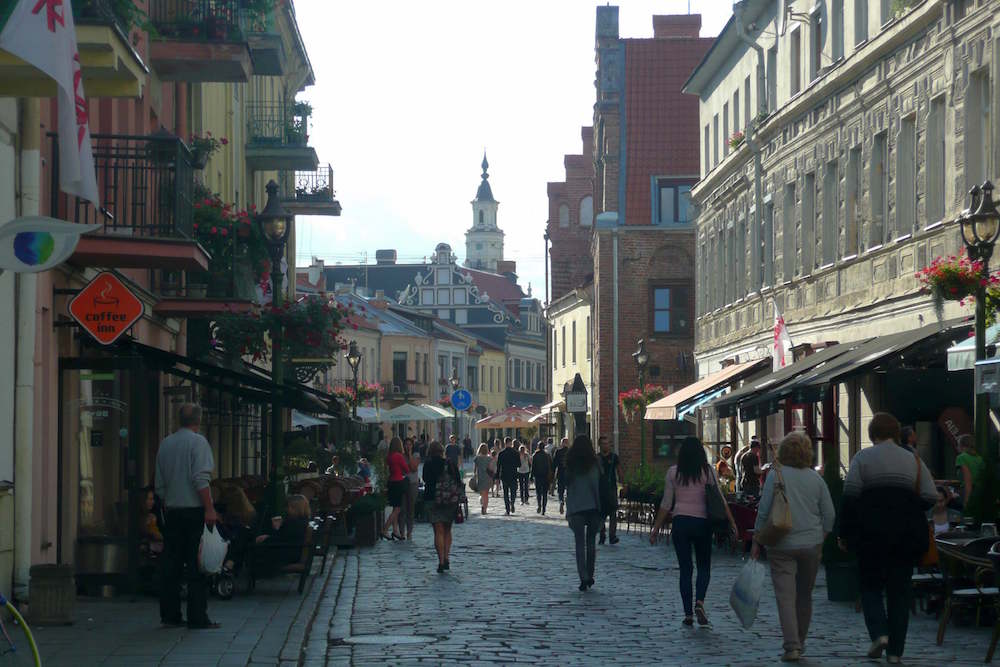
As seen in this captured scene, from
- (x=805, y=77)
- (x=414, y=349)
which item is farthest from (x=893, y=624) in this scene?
(x=414, y=349)

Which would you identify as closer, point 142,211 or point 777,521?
point 777,521

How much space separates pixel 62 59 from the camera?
10.8m

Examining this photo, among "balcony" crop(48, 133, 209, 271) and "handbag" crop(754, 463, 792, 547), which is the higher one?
"balcony" crop(48, 133, 209, 271)

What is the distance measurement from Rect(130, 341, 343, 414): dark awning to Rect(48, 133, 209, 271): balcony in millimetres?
960

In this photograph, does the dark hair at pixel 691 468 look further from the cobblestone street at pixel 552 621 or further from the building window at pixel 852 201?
the building window at pixel 852 201

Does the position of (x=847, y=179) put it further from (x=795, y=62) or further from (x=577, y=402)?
(x=577, y=402)

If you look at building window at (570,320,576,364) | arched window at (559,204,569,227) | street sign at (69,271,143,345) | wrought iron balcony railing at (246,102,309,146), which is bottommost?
street sign at (69,271,143,345)

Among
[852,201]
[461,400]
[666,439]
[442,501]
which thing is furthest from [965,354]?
[666,439]

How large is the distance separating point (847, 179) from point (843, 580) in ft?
45.0

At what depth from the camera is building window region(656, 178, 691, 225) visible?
55.1 m

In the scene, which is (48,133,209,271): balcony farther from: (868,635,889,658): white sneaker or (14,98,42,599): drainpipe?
(868,635,889,658): white sneaker

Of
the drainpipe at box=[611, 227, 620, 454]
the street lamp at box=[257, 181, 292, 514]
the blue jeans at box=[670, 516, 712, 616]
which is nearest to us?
the blue jeans at box=[670, 516, 712, 616]

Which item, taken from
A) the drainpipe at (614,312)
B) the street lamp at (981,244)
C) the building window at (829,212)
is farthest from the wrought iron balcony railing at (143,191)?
the drainpipe at (614,312)

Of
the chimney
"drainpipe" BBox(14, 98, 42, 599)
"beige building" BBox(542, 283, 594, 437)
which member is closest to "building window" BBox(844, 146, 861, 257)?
"drainpipe" BBox(14, 98, 42, 599)
